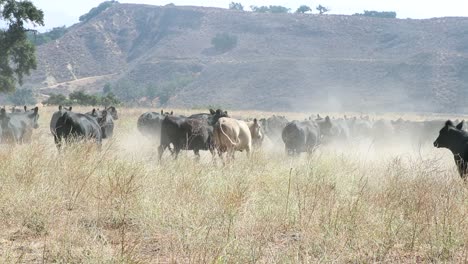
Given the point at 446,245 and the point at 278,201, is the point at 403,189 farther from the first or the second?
the point at 446,245

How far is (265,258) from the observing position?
19.9 feet

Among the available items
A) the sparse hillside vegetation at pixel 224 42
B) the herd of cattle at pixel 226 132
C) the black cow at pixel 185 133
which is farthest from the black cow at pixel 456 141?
the sparse hillside vegetation at pixel 224 42

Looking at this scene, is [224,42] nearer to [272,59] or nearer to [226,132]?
[272,59]

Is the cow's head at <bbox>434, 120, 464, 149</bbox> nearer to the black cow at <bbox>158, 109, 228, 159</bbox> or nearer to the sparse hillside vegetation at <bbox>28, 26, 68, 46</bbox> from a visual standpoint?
the black cow at <bbox>158, 109, 228, 159</bbox>

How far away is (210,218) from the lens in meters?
7.06

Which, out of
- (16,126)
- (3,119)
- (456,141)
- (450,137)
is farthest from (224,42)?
(456,141)

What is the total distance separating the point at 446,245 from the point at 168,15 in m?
174

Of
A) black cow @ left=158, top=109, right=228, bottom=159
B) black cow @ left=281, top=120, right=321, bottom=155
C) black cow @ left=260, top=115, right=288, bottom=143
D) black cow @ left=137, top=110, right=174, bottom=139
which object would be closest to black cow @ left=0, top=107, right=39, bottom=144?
black cow @ left=137, top=110, right=174, bottom=139

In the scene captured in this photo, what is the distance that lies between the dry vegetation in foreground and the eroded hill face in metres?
83.4

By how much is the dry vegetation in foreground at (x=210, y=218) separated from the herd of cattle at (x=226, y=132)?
8.20ft

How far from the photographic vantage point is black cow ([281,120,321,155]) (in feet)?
63.5

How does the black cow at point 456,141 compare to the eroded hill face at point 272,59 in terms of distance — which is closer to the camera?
the black cow at point 456,141

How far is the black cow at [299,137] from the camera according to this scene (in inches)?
762

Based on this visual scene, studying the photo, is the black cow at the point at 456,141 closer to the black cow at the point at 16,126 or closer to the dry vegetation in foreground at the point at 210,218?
the dry vegetation in foreground at the point at 210,218
